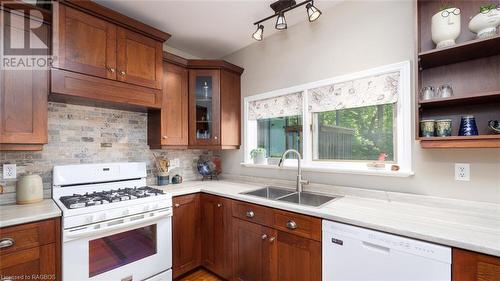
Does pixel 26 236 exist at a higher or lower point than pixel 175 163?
lower

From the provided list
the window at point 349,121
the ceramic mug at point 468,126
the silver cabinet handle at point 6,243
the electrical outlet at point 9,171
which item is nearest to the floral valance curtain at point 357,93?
the window at point 349,121

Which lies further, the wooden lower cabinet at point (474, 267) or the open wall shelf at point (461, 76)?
the open wall shelf at point (461, 76)

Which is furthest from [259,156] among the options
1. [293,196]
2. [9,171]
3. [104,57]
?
[9,171]

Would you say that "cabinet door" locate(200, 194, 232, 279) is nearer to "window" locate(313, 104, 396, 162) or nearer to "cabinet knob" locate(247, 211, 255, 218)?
"cabinet knob" locate(247, 211, 255, 218)

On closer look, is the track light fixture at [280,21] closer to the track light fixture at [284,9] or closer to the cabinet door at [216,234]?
the track light fixture at [284,9]

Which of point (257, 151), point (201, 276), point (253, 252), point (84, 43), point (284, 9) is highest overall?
point (284, 9)

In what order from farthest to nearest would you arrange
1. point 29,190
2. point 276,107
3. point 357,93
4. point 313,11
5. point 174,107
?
point 276,107 → point 174,107 → point 357,93 → point 313,11 → point 29,190

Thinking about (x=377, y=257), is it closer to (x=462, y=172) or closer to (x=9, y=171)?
(x=462, y=172)

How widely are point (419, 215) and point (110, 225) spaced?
82.8 inches

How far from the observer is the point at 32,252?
140 cm

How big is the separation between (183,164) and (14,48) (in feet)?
5.98

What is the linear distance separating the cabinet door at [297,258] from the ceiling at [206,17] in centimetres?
200

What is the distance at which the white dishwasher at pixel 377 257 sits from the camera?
1.12 metres

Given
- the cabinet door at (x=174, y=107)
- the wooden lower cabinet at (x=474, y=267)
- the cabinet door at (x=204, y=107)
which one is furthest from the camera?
the cabinet door at (x=204, y=107)
